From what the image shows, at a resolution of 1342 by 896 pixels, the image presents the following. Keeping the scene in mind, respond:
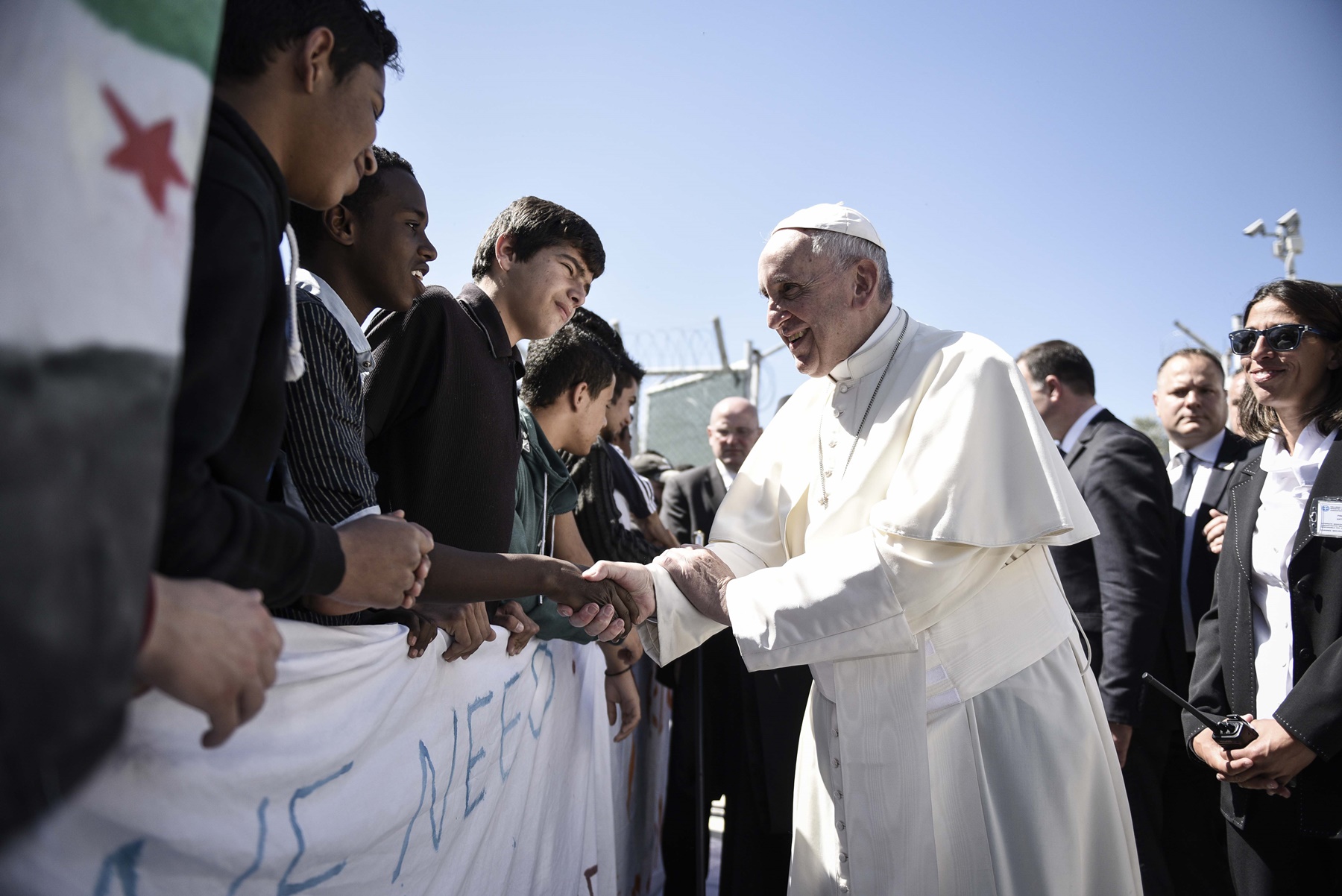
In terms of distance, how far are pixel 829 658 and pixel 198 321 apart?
1.91 meters

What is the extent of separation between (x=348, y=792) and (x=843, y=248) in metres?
2.26

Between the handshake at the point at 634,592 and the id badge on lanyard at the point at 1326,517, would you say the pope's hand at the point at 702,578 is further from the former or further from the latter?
the id badge on lanyard at the point at 1326,517

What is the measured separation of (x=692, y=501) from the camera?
19.3 feet

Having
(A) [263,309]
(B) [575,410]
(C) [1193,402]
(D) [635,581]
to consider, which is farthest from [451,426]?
(C) [1193,402]

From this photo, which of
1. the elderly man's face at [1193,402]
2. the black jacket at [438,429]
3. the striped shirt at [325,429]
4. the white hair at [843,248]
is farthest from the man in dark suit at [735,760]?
the striped shirt at [325,429]

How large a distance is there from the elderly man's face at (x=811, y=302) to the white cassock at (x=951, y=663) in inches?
16.3

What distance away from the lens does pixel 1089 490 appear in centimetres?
410

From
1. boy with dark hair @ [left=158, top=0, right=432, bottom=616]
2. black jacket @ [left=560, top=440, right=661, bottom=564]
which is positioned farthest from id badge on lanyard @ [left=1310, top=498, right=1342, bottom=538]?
boy with dark hair @ [left=158, top=0, right=432, bottom=616]

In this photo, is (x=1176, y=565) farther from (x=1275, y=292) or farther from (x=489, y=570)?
(x=489, y=570)

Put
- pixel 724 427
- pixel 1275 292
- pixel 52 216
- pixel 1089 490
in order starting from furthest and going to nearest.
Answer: pixel 724 427
pixel 1089 490
pixel 1275 292
pixel 52 216

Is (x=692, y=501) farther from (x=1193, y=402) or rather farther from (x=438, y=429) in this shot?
(x=438, y=429)

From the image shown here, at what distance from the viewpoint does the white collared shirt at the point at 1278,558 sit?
Result: 3.02 metres

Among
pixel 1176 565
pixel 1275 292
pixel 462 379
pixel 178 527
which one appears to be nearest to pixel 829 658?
pixel 462 379

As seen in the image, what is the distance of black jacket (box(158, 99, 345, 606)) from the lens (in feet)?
3.74
